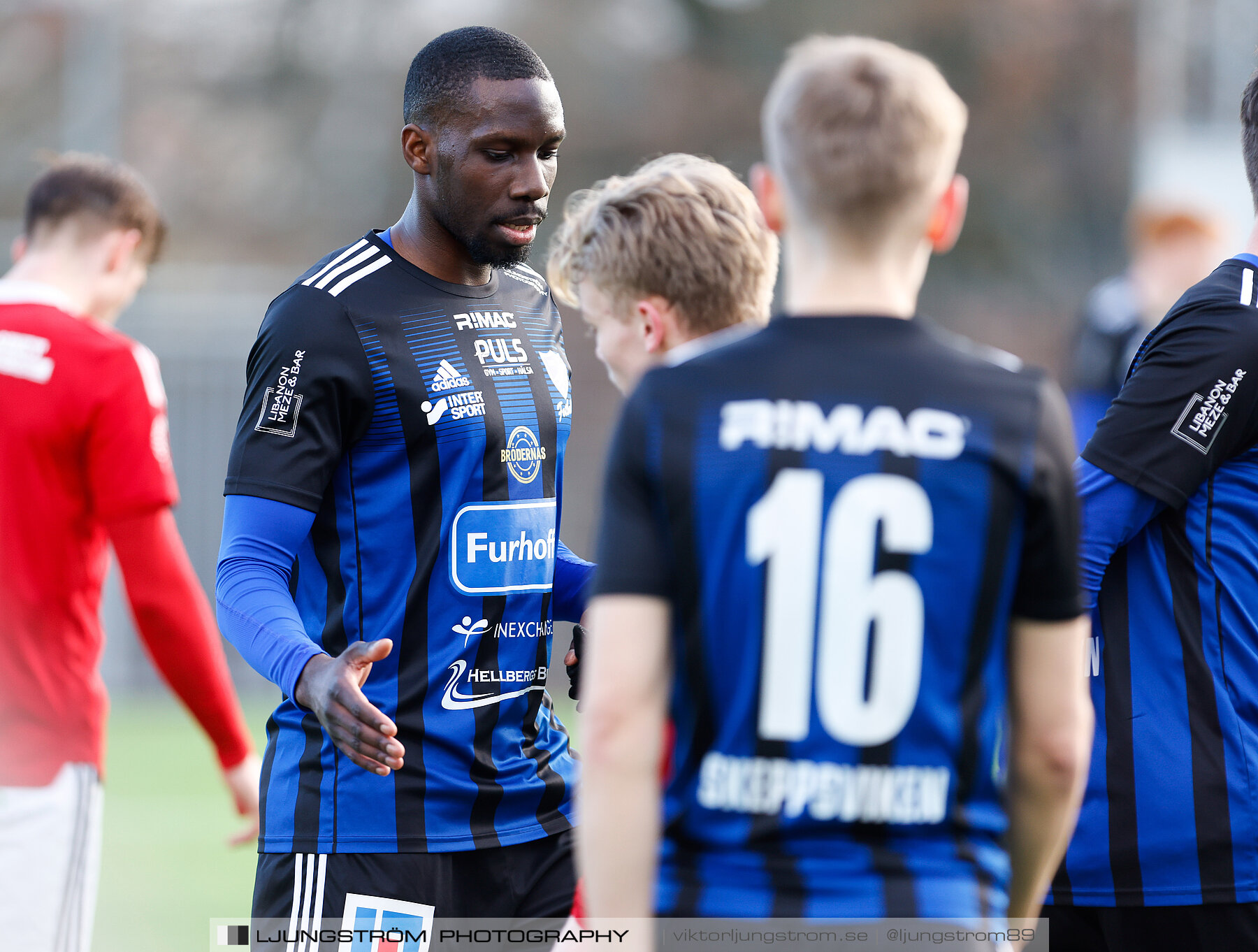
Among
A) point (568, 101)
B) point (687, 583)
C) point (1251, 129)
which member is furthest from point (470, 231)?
point (568, 101)

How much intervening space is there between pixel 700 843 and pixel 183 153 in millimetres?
23026

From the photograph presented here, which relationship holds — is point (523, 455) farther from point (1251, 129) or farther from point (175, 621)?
point (1251, 129)

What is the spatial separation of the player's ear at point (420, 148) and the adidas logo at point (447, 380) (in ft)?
1.43

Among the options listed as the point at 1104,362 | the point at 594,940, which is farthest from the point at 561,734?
the point at 1104,362

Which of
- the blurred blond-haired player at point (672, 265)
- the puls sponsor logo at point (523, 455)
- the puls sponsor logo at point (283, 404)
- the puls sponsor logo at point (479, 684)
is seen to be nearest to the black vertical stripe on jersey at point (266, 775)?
the puls sponsor logo at point (479, 684)

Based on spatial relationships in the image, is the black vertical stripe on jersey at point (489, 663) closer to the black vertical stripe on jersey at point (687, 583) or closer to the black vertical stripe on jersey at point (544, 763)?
the black vertical stripe on jersey at point (544, 763)

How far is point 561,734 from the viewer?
322 centimetres

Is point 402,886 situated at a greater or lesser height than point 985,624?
lesser

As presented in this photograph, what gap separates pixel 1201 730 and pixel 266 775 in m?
1.77

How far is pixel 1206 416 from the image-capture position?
2.53 metres

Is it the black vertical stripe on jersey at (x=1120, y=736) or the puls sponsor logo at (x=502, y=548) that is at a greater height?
the puls sponsor logo at (x=502, y=548)

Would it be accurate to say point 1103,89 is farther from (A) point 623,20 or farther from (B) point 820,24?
(A) point 623,20

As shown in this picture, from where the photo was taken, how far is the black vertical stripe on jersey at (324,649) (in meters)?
2.84

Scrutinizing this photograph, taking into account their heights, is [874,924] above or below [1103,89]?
below
